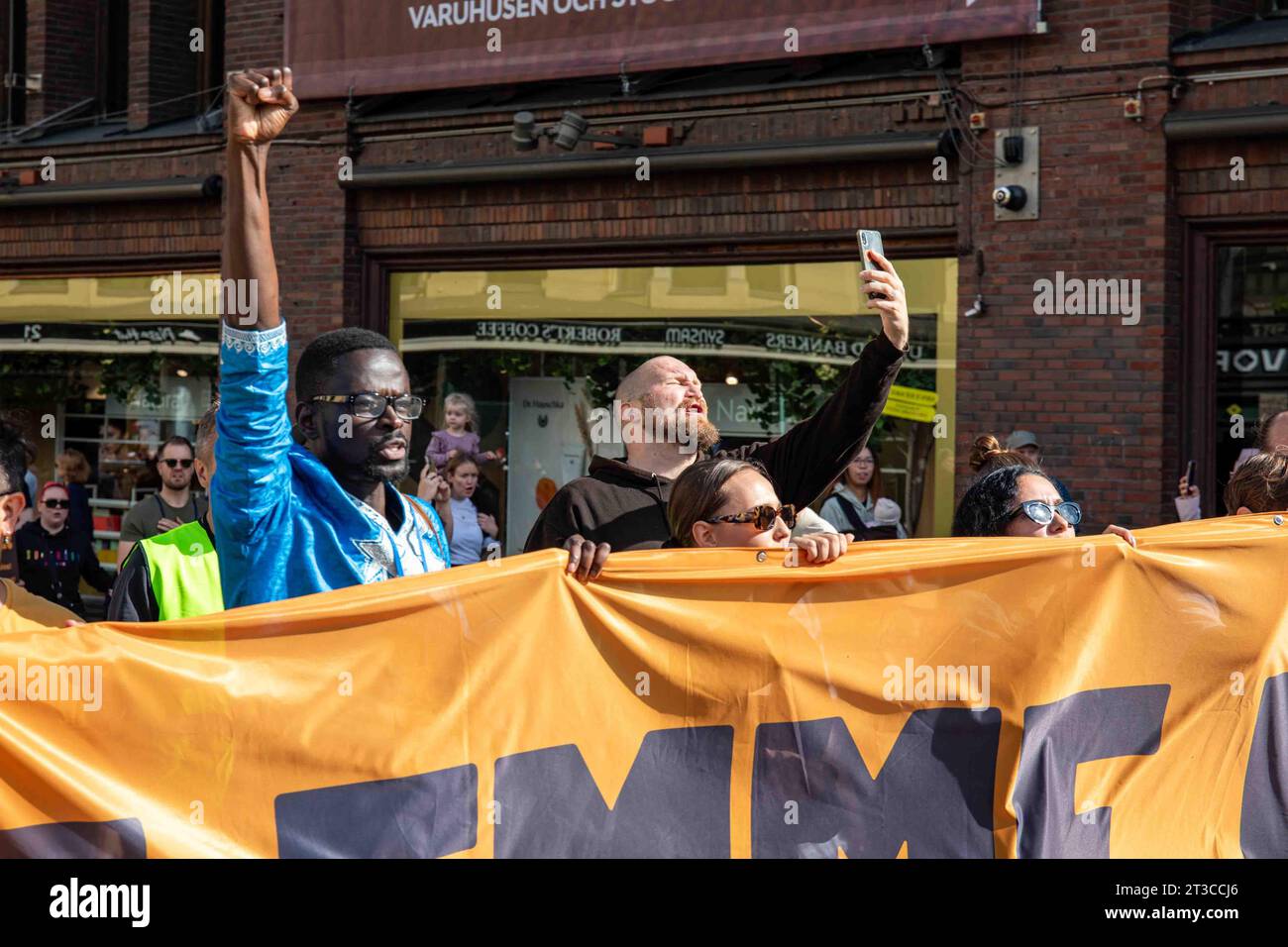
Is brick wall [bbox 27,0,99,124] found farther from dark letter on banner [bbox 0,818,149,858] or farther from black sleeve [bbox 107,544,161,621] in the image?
A: dark letter on banner [bbox 0,818,149,858]

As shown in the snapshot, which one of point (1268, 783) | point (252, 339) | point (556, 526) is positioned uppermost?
point (252, 339)

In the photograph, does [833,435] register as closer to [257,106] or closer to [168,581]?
[168,581]

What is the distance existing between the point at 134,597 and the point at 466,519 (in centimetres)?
646

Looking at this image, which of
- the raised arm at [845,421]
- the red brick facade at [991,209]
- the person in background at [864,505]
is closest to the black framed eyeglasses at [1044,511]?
the raised arm at [845,421]

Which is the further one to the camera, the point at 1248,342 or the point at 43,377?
the point at 43,377

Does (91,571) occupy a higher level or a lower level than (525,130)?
lower

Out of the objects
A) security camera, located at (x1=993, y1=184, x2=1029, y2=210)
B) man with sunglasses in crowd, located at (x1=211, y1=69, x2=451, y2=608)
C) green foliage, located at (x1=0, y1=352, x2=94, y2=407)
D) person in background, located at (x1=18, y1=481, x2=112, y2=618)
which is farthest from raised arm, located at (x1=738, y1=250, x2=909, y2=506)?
green foliage, located at (x1=0, y1=352, x2=94, y2=407)

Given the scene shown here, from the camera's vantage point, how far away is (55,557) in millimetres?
9492

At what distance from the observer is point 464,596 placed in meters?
3.54

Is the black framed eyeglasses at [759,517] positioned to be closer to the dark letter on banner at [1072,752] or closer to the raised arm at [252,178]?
the dark letter on banner at [1072,752]

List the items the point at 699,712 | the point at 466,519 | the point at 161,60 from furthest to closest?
the point at 161,60 < the point at 466,519 < the point at 699,712

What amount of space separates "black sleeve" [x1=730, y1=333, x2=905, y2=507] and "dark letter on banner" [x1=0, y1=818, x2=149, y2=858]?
2.04m

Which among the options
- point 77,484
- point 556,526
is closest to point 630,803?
point 556,526
